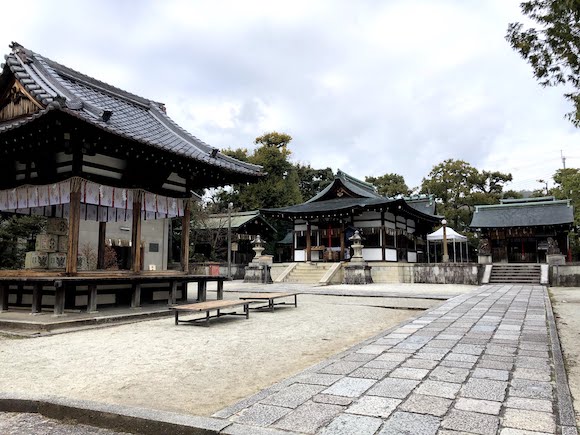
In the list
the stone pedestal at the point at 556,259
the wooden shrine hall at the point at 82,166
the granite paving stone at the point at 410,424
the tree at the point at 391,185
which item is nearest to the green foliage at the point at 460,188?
the tree at the point at 391,185

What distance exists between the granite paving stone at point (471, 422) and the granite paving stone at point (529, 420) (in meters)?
0.11

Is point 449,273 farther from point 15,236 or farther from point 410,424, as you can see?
point 15,236

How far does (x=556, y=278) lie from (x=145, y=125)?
797 inches

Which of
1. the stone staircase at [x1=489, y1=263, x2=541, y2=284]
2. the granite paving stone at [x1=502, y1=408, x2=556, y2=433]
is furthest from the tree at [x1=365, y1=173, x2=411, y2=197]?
the granite paving stone at [x1=502, y1=408, x2=556, y2=433]

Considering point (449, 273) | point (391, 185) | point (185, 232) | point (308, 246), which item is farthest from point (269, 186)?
point (185, 232)

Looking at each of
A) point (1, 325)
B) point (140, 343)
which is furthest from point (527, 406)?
point (1, 325)

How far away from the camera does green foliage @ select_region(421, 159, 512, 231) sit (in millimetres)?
38938

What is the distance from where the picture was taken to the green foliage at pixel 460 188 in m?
38.9

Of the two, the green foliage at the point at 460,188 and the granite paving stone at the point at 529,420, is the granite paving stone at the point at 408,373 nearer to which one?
the granite paving stone at the point at 529,420

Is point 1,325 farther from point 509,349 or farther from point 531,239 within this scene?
point 531,239

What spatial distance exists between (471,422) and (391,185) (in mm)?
43240

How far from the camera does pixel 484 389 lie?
3.79 meters

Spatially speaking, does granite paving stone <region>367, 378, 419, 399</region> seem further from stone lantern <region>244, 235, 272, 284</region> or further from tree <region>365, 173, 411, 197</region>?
tree <region>365, 173, 411, 197</region>

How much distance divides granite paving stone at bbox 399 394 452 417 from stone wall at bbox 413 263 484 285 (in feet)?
65.7
